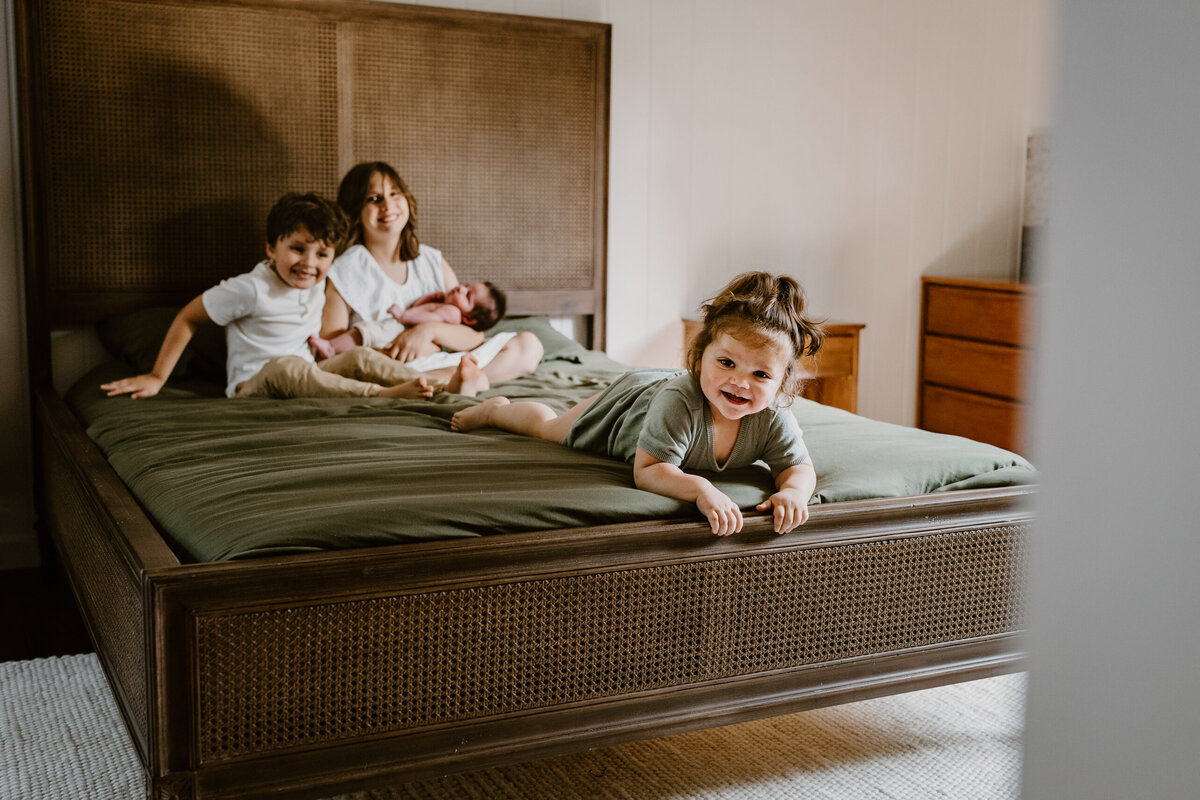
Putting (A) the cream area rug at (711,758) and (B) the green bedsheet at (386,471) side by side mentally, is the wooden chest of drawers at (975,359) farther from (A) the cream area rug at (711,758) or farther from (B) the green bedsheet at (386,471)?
(A) the cream area rug at (711,758)

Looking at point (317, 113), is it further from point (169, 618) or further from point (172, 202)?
point (169, 618)

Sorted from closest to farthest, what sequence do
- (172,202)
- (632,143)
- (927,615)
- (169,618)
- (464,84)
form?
1. (169,618)
2. (927,615)
3. (172,202)
4. (464,84)
5. (632,143)

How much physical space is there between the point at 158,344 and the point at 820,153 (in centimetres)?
237

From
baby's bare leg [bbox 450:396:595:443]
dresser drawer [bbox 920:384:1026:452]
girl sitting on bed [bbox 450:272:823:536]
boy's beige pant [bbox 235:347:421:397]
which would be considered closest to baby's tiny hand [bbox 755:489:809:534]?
girl sitting on bed [bbox 450:272:823:536]

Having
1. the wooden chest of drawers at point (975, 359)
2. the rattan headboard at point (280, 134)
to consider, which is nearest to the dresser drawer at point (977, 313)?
the wooden chest of drawers at point (975, 359)

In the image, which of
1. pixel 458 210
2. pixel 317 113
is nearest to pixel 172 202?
pixel 317 113

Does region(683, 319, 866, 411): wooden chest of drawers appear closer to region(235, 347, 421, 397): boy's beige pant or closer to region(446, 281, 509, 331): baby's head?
region(446, 281, 509, 331): baby's head

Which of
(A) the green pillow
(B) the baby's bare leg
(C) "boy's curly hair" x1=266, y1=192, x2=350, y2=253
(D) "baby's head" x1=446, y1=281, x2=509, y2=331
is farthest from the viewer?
(D) "baby's head" x1=446, y1=281, x2=509, y2=331

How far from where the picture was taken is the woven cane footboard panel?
55.2 inches

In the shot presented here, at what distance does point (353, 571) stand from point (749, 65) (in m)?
2.86

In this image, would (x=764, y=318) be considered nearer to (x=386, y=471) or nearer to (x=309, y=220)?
(x=386, y=471)

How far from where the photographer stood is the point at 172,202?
300cm

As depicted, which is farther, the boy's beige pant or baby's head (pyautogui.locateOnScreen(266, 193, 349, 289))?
baby's head (pyautogui.locateOnScreen(266, 193, 349, 289))

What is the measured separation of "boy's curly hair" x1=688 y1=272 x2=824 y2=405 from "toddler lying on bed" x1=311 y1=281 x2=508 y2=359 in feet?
4.15
